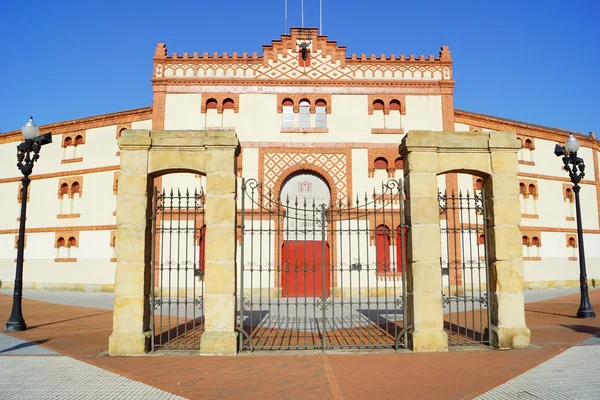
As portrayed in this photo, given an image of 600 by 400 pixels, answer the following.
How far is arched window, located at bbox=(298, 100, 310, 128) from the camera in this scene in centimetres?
2189

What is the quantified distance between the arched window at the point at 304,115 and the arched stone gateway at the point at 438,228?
43.4ft

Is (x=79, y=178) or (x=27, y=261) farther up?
(x=79, y=178)

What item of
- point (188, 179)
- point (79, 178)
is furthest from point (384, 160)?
point (79, 178)

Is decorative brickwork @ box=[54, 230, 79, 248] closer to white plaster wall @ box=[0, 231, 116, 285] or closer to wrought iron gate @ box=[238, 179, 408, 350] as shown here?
white plaster wall @ box=[0, 231, 116, 285]

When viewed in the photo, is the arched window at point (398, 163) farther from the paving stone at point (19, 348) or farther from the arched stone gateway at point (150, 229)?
the paving stone at point (19, 348)

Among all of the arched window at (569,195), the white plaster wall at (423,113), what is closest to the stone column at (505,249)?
the white plaster wall at (423,113)

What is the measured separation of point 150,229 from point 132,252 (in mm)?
586

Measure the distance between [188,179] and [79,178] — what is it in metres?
7.87

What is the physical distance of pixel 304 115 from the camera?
72.0 ft

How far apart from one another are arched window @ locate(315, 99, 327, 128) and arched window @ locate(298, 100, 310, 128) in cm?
39

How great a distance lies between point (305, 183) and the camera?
2147 cm

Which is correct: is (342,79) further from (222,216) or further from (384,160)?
(222,216)

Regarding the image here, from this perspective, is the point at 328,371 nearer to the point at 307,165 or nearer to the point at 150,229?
the point at 150,229

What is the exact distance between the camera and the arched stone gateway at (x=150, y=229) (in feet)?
26.5
